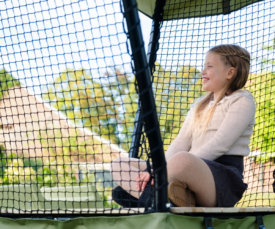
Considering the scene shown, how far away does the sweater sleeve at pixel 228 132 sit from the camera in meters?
1.22

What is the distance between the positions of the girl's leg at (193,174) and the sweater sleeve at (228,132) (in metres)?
0.13

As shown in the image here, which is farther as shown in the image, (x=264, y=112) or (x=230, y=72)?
(x=264, y=112)

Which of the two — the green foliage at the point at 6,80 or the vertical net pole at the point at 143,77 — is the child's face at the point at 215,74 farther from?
the green foliage at the point at 6,80

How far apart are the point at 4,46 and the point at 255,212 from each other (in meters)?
0.97

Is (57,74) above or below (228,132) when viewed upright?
above

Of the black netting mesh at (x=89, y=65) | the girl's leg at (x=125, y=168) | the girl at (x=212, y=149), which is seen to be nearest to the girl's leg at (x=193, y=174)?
the girl at (x=212, y=149)

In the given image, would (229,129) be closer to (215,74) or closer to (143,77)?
(215,74)

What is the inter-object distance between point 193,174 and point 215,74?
52 cm

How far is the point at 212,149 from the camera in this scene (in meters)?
1.22

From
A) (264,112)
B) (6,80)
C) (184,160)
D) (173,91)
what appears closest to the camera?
(184,160)

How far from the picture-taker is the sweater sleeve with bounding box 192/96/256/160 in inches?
47.9

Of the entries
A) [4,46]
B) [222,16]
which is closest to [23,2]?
[4,46]

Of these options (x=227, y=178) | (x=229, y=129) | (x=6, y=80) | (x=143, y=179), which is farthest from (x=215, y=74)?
(x=6, y=80)

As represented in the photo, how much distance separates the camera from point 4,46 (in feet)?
4.07
